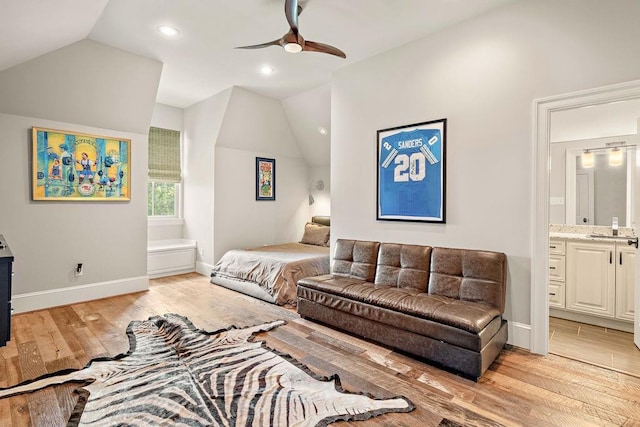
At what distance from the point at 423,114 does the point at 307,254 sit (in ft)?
8.46

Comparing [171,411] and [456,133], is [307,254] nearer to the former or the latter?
[456,133]

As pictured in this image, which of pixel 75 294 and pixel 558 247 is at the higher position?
pixel 558 247

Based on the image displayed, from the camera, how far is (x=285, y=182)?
21.2ft

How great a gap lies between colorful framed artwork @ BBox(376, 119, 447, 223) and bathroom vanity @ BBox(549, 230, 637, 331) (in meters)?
1.53

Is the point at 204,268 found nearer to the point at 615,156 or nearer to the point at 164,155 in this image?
the point at 164,155

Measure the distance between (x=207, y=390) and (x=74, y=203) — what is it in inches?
129

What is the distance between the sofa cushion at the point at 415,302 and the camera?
2.35 meters

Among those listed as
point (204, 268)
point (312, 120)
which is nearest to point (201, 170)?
point (204, 268)

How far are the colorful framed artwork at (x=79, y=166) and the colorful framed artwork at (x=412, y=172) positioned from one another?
344cm

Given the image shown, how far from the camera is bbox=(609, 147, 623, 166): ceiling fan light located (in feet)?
12.3

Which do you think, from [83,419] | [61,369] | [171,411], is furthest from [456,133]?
[61,369]

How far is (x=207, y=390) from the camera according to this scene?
2.11 meters

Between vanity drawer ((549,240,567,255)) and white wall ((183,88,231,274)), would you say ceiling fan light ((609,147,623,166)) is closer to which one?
vanity drawer ((549,240,567,255))

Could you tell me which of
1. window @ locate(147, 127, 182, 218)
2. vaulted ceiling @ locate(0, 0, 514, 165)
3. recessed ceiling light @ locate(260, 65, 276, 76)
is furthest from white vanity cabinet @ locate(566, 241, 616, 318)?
window @ locate(147, 127, 182, 218)
